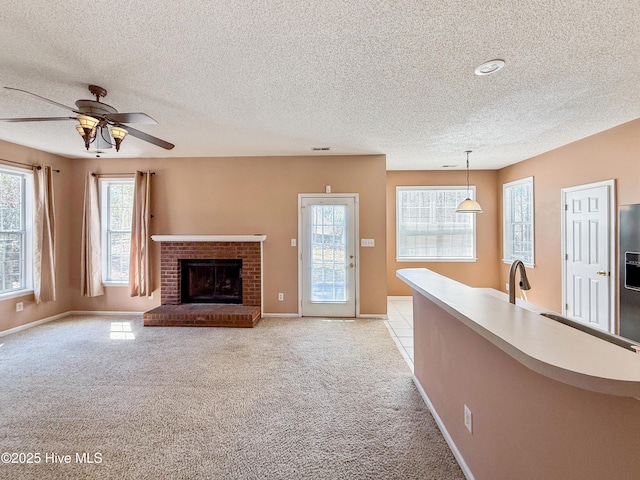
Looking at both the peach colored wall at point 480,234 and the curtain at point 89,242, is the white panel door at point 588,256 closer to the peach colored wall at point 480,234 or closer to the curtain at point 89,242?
the peach colored wall at point 480,234

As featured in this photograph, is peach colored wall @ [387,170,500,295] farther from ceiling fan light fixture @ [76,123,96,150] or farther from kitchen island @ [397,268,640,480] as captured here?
ceiling fan light fixture @ [76,123,96,150]

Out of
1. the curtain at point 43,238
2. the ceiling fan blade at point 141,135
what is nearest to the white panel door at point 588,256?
the ceiling fan blade at point 141,135

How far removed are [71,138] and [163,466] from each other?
4173 mm

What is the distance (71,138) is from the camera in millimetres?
3859

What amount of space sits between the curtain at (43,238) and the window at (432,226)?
234 inches

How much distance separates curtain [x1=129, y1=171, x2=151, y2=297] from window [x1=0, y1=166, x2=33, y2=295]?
4.42ft

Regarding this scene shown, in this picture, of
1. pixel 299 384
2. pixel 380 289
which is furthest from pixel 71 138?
pixel 380 289

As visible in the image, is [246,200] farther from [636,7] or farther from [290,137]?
[636,7]

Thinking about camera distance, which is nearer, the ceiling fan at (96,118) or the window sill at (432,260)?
the ceiling fan at (96,118)

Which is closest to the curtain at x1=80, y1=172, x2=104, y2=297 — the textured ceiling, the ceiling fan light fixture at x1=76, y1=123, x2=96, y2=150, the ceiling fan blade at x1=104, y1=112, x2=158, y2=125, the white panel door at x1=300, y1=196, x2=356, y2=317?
the textured ceiling

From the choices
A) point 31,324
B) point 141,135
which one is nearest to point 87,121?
point 141,135

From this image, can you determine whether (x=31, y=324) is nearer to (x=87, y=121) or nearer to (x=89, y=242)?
(x=89, y=242)

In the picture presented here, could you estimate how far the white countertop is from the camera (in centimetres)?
76

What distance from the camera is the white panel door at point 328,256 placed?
4707mm
